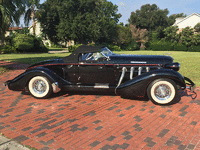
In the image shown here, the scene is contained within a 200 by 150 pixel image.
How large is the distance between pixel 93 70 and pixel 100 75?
261 mm

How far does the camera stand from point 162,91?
5039 mm

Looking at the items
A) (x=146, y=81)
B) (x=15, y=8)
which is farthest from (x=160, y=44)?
(x=146, y=81)

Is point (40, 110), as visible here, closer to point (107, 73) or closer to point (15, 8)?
point (107, 73)

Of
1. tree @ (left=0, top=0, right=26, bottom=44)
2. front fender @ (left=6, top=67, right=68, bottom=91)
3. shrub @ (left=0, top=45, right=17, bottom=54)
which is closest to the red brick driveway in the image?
front fender @ (left=6, top=67, right=68, bottom=91)

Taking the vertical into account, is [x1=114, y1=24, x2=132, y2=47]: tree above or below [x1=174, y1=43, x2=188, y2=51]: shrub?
above

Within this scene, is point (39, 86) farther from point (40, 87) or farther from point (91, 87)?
point (91, 87)

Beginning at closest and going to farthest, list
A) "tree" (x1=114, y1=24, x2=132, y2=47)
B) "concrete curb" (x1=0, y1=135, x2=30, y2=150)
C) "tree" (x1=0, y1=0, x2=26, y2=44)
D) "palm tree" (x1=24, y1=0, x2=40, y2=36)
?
"concrete curb" (x1=0, y1=135, x2=30, y2=150), "tree" (x1=0, y1=0, x2=26, y2=44), "palm tree" (x1=24, y1=0, x2=40, y2=36), "tree" (x1=114, y1=24, x2=132, y2=47)

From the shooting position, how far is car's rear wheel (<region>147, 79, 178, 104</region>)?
4.97 metres

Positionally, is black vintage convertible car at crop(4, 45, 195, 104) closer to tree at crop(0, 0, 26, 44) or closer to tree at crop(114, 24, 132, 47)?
tree at crop(0, 0, 26, 44)

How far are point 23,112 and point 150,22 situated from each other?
213 feet

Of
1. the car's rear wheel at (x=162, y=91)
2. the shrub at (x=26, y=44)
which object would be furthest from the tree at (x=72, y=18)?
the car's rear wheel at (x=162, y=91)

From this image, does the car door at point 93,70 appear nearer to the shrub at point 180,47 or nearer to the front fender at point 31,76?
the front fender at point 31,76

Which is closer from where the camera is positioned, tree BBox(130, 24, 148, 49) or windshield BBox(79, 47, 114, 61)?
windshield BBox(79, 47, 114, 61)

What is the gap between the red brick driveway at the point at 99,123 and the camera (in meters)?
3.26
